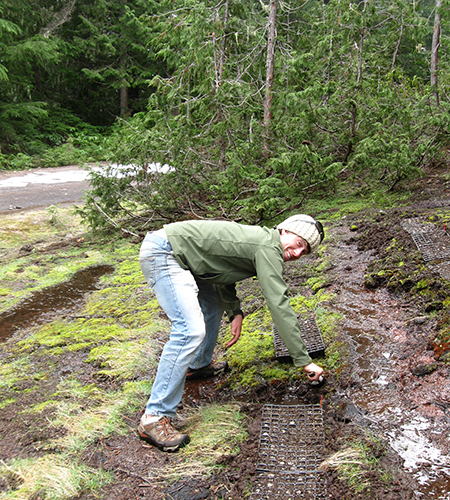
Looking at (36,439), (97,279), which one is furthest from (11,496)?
(97,279)

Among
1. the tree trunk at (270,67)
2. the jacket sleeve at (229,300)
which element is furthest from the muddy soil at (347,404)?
the tree trunk at (270,67)

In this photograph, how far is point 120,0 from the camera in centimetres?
2058

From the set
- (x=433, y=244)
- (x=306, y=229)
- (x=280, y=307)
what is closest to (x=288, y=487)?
(x=280, y=307)

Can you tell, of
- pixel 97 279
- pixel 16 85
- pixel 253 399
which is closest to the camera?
pixel 253 399

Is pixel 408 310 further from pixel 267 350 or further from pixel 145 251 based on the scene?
pixel 145 251

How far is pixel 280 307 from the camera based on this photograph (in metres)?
2.54

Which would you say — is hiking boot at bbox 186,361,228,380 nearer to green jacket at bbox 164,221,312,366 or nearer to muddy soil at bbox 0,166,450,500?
muddy soil at bbox 0,166,450,500

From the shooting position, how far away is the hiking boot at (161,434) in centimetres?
261

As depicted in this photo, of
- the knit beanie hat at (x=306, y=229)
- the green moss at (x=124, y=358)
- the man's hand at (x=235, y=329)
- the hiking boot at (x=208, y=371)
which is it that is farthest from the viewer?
the green moss at (x=124, y=358)

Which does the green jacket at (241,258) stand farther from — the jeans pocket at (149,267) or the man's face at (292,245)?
the jeans pocket at (149,267)

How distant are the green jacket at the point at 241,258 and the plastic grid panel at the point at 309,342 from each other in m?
0.67

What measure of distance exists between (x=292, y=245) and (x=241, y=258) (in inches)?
13.3

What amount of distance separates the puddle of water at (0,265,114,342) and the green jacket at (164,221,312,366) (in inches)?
108

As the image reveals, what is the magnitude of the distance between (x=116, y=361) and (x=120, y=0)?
21.7 metres
